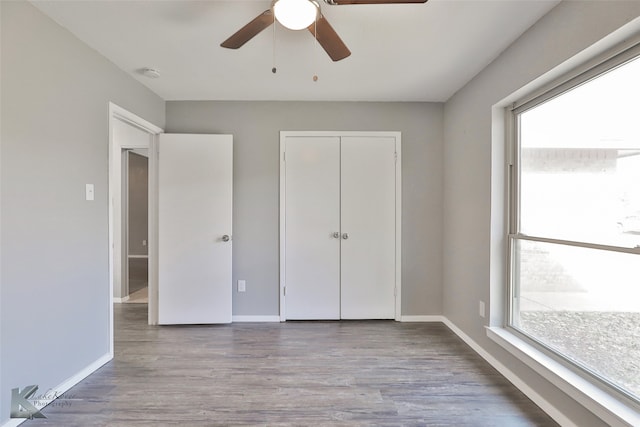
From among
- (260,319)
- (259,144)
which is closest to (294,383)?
(260,319)

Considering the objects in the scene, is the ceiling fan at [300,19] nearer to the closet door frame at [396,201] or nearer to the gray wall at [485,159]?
the gray wall at [485,159]

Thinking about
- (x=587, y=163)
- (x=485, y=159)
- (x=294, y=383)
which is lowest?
(x=294, y=383)

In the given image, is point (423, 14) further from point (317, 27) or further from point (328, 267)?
point (328, 267)

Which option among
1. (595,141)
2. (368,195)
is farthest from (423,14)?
(368,195)

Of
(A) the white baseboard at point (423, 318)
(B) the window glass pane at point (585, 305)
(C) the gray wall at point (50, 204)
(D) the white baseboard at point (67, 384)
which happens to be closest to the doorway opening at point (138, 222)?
(D) the white baseboard at point (67, 384)

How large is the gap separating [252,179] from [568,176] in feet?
8.77

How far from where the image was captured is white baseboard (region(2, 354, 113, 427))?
67.1 inches

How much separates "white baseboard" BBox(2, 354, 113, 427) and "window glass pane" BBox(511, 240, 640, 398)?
10.3 feet

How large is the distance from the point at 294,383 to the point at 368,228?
5.64ft

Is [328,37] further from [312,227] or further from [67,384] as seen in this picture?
[67,384]

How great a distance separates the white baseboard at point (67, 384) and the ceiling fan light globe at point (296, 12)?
2552 millimetres

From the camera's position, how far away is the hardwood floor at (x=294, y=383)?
5.88ft

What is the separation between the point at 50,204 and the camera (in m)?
1.90

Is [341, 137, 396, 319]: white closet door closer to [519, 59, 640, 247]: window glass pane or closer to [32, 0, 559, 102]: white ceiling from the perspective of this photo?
[32, 0, 559, 102]: white ceiling
